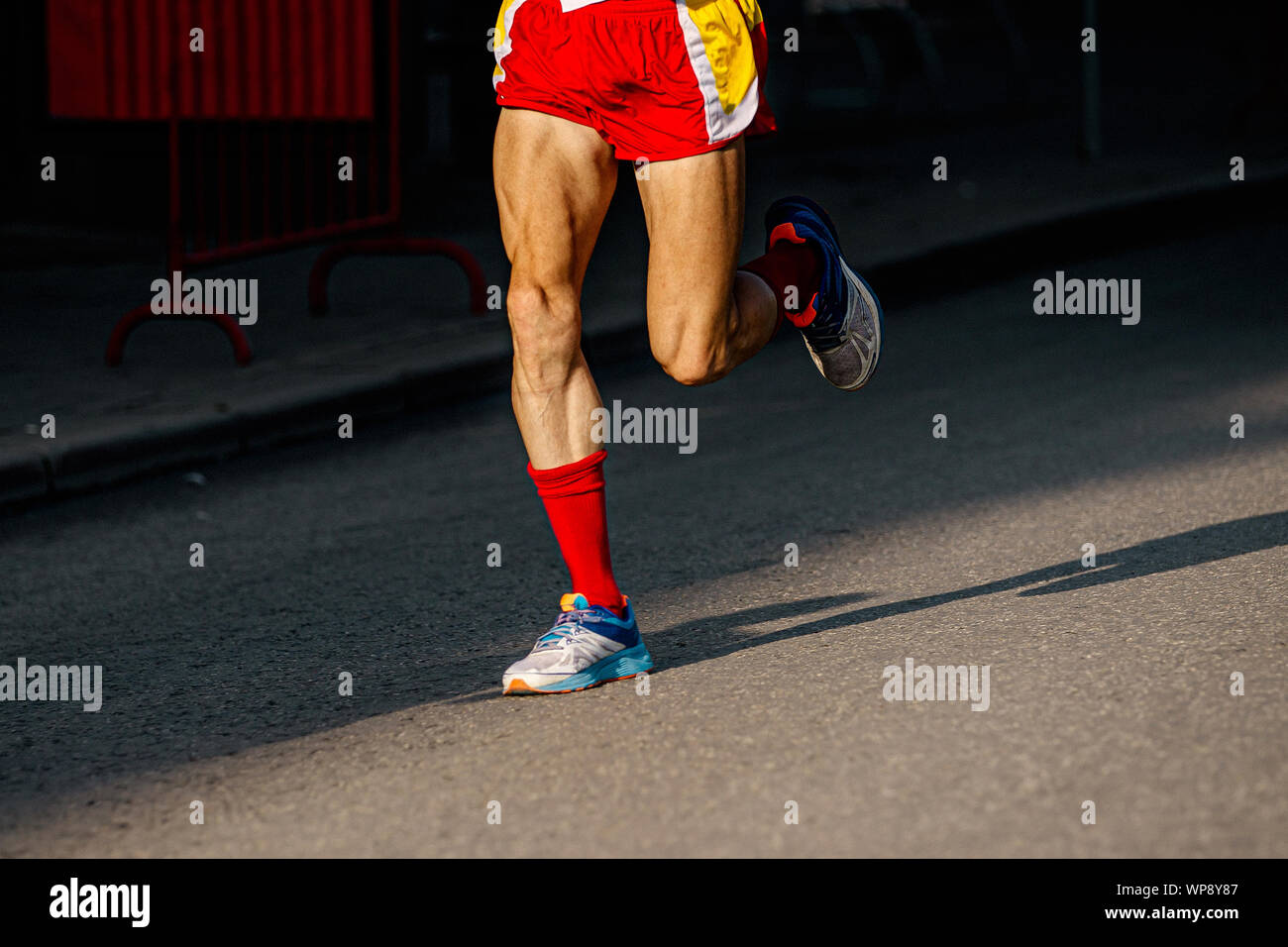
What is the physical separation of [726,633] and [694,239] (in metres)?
0.88

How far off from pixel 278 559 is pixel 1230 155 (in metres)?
8.90

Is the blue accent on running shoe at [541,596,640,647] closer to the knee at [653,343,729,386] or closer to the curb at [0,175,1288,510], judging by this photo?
the knee at [653,343,729,386]

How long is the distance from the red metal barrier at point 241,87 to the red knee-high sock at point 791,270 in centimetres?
326

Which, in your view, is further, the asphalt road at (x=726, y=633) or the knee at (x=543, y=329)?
the knee at (x=543, y=329)

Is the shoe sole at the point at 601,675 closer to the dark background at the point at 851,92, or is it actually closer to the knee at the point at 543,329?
the knee at the point at 543,329

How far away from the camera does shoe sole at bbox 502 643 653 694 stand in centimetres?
336

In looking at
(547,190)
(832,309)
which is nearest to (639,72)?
(547,190)

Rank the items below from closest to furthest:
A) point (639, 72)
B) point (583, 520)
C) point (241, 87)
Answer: point (639, 72), point (583, 520), point (241, 87)

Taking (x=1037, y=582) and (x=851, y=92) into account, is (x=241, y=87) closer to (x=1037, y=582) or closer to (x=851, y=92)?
(x=1037, y=582)

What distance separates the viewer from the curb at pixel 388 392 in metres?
5.48

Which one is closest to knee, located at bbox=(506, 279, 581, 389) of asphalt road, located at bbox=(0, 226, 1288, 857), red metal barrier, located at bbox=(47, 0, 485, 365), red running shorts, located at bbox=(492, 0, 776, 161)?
red running shorts, located at bbox=(492, 0, 776, 161)

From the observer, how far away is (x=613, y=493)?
5207mm

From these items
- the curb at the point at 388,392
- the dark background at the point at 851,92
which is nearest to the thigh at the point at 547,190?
the curb at the point at 388,392

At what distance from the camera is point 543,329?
340 cm
